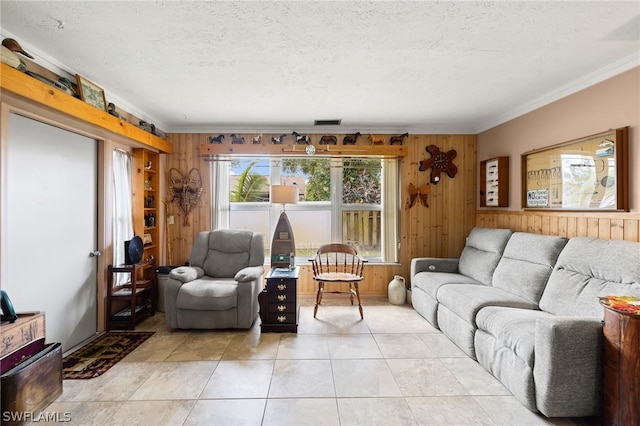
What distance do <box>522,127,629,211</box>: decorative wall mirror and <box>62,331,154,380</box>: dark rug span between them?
440 centimetres

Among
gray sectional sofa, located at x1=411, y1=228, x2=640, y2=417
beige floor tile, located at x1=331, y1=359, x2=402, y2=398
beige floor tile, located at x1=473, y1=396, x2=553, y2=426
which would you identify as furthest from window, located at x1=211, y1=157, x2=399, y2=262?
beige floor tile, located at x1=473, y1=396, x2=553, y2=426

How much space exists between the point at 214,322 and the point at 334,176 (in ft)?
8.53

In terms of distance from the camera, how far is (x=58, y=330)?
2.79 metres

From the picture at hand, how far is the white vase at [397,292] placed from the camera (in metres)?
4.39

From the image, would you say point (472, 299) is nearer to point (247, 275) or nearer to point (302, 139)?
point (247, 275)

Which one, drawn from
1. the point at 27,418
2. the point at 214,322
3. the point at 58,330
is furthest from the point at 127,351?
the point at 27,418

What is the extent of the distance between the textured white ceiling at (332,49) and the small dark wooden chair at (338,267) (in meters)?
1.88

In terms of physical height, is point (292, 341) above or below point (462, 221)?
below

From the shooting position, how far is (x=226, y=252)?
405 centimetres

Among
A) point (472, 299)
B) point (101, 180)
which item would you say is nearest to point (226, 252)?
point (101, 180)

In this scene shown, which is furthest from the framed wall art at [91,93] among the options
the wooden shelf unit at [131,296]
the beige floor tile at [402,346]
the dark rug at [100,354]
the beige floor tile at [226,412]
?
the beige floor tile at [402,346]

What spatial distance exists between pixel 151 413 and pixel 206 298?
136 cm

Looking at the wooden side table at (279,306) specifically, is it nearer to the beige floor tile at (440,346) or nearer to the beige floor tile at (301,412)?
the beige floor tile at (301,412)

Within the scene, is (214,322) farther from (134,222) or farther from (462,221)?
(462,221)
